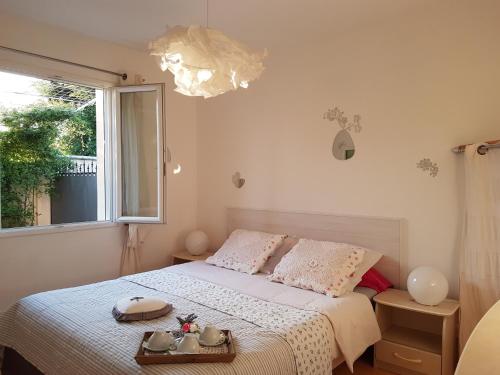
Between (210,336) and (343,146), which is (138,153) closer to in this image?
(343,146)

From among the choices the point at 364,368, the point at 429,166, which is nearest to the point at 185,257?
the point at 364,368

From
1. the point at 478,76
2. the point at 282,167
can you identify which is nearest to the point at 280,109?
the point at 282,167

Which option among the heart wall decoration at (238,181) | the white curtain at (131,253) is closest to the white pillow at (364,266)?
the heart wall decoration at (238,181)

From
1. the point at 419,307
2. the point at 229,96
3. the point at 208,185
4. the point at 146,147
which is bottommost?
the point at 419,307

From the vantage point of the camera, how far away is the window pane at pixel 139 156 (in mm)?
3525

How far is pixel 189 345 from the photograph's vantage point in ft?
5.49

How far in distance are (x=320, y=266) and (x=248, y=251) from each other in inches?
28.0

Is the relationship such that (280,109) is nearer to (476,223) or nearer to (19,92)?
(476,223)

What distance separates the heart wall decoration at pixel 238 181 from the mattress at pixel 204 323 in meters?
1.20

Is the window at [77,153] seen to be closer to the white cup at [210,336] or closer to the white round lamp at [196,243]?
the white round lamp at [196,243]

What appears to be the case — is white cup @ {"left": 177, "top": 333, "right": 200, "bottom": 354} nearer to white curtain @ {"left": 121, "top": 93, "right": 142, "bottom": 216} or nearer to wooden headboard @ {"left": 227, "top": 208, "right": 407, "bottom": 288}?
wooden headboard @ {"left": 227, "top": 208, "right": 407, "bottom": 288}

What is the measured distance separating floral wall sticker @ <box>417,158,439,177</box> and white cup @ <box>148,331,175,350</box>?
2.05 meters

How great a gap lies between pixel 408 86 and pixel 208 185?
217cm

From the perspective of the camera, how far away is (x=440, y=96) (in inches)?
104
